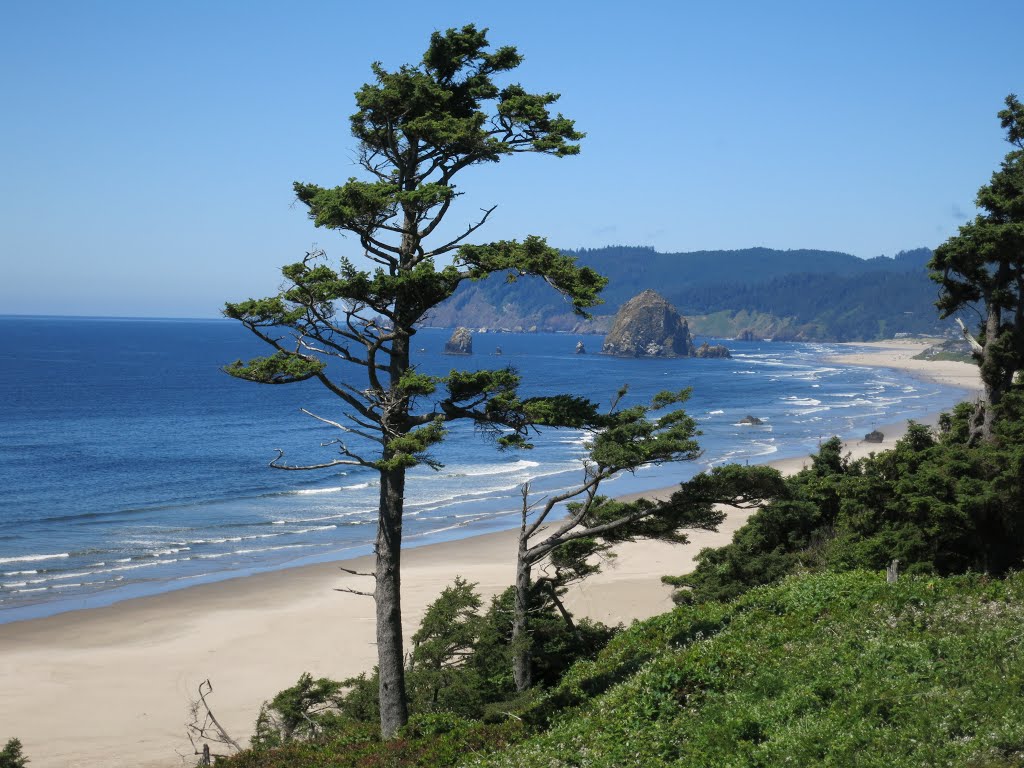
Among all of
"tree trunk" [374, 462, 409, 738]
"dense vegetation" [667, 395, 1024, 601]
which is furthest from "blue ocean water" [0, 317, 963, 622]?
"dense vegetation" [667, 395, 1024, 601]

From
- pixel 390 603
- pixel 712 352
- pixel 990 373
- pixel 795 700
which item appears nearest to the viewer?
pixel 795 700

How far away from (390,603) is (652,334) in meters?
187

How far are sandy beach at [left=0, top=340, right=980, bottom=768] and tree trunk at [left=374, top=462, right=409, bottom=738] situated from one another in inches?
366

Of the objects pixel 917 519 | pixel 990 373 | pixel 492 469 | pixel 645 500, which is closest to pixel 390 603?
pixel 645 500

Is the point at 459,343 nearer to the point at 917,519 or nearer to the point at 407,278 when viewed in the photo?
the point at 917,519

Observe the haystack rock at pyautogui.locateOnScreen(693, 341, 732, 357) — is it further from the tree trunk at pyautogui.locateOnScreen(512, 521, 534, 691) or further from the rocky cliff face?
the tree trunk at pyautogui.locateOnScreen(512, 521, 534, 691)

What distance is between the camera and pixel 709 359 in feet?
610

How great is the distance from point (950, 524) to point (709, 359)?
17165cm

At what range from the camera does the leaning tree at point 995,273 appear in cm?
2039

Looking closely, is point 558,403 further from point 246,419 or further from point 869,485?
point 246,419

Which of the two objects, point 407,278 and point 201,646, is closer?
point 407,278

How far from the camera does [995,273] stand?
2133 centimetres

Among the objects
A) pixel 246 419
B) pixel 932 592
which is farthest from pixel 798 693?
pixel 246 419

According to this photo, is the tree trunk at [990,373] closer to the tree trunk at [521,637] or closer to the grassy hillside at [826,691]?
the grassy hillside at [826,691]
